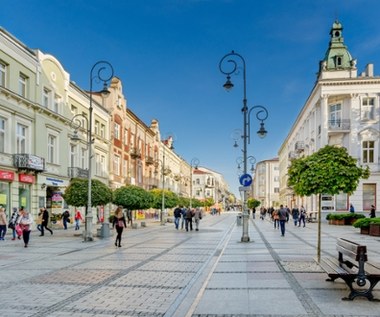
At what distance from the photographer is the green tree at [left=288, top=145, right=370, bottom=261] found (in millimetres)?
11688

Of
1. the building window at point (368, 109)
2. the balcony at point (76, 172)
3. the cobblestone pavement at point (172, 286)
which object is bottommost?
the cobblestone pavement at point (172, 286)

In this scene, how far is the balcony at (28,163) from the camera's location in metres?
26.4

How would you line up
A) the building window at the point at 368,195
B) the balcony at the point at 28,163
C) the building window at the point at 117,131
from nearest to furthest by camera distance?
the balcony at the point at 28,163 < the building window at the point at 368,195 < the building window at the point at 117,131

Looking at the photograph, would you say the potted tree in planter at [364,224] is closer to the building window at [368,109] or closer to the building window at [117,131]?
the building window at [368,109]

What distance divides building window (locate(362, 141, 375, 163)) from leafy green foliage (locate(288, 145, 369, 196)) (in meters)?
32.5

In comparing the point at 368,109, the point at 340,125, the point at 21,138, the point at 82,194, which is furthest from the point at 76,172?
the point at 368,109

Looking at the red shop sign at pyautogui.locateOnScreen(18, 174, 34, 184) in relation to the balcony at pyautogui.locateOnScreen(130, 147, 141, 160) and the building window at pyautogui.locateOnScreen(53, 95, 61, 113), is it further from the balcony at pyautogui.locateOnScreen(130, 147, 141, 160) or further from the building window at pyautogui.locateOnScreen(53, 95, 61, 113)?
the balcony at pyautogui.locateOnScreen(130, 147, 141, 160)

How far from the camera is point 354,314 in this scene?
21.7 feet

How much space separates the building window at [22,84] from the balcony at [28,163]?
13.3ft

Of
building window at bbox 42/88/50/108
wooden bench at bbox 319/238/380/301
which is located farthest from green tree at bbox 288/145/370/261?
building window at bbox 42/88/50/108

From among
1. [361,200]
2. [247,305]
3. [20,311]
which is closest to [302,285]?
[247,305]

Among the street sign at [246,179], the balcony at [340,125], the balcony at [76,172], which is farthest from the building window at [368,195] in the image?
the street sign at [246,179]

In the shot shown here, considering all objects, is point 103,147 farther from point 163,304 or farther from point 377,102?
point 163,304

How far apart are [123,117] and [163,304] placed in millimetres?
43147
